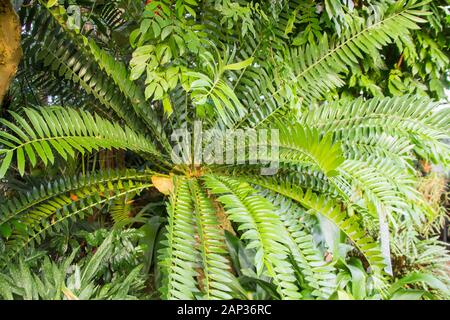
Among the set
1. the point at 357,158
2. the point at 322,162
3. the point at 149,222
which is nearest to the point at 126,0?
the point at 149,222

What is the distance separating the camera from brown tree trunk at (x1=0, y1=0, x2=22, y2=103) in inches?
38.9

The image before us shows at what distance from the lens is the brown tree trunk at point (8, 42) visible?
3.24 feet

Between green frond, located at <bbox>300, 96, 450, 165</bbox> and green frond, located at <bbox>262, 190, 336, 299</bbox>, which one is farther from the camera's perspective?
green frond, located at <bbox>300, 96, 450, 165</bbox>

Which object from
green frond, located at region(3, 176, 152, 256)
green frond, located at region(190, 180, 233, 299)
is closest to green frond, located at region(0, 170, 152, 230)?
green frond, located at region(3, 176, 152, 256)

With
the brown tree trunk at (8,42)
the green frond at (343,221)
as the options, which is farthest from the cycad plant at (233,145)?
the brown tree trunk at (8,42)

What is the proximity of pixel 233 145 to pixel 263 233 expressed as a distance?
589 millimetres

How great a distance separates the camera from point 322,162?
39.0 inches

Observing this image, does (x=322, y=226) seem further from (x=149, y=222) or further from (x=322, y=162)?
(x=149, y=222)

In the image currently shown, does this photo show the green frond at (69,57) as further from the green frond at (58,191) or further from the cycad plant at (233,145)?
the green frond at (58,191)

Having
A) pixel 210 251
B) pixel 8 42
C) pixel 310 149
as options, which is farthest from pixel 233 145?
pixel 8 42

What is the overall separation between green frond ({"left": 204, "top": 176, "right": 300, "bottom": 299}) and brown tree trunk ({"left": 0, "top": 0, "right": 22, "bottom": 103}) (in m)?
0.70

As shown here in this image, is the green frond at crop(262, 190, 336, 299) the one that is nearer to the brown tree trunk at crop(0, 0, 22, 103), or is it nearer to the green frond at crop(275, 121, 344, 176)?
the green frond at crop(275, 121, 344, 176)

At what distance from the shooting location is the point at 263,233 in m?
0.94
